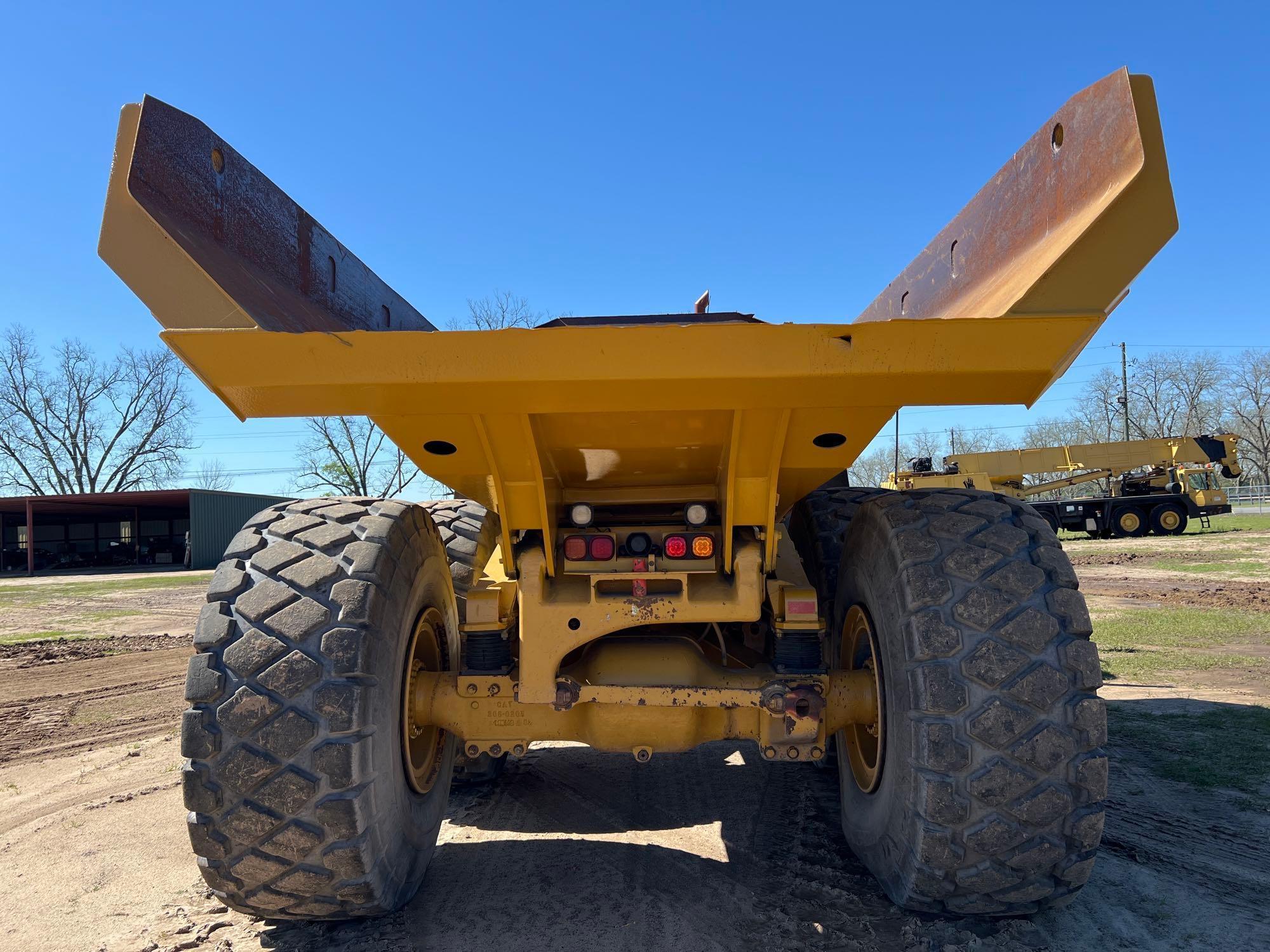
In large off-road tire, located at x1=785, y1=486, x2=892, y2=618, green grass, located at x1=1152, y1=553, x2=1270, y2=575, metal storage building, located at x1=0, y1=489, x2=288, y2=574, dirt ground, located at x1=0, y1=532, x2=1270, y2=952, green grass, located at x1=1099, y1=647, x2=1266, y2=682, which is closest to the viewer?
dirt ground, located at x1=0, y1=532, x2=1270, y2=952

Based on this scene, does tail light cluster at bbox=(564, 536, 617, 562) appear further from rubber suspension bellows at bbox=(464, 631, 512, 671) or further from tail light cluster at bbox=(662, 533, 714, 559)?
rubber suspension bellows at bbox=(464, 631, 512, 671)

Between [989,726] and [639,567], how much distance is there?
1.26m

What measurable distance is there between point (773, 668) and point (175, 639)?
10572 mm

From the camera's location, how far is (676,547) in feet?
9.47

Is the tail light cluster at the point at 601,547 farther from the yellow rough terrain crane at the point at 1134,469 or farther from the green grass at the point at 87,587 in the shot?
the yellow rough terrain crane at the point at 1134,469

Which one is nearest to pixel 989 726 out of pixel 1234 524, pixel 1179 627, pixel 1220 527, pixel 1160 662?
pixel 1160 662

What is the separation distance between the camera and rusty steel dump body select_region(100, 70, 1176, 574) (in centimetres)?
211

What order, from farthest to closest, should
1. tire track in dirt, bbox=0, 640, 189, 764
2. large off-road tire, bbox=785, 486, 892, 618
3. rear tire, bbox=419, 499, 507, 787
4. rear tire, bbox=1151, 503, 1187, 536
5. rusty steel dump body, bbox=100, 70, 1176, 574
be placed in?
rear tire, bbox=1151, 503, 1187, 536 < tire track in dirt, bbox=0, 640, 189, 764 < rear tire, bbox=419, 499, 507, 787 < large off-road tire, bbox=785, 486, 892, 618 < rusty steel dump body, bbox=100, 70, 1176, 574

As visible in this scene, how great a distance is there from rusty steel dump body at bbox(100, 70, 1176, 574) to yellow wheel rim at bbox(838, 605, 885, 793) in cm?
47

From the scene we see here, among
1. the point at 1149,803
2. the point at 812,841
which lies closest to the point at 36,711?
the point at 812,841

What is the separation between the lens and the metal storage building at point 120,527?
111 ft

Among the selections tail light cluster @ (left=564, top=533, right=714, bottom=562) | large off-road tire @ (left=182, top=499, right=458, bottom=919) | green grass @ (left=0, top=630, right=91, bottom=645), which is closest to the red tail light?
tail light cluster @ (left=564, top=533, right=714, bottom=562)

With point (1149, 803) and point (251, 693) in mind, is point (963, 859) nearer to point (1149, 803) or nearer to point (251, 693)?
point (1149, 803)

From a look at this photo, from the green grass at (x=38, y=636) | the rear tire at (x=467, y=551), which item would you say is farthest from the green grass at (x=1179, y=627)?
the green grass at (x=38, y=636)
